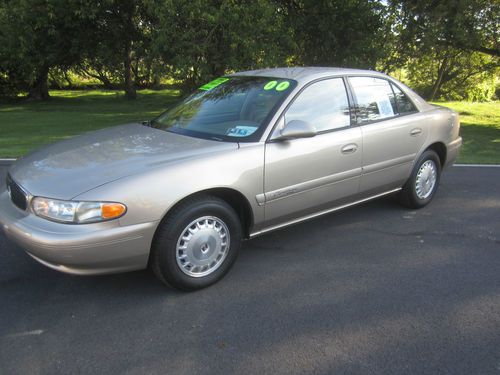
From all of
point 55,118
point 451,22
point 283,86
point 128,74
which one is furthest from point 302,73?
point 128,74

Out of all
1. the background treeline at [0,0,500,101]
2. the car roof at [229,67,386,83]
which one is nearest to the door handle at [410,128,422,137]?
the car roof at [229,67,386,83]

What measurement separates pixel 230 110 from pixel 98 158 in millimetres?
1291

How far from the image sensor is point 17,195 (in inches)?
130

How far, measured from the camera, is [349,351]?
2.75 meters

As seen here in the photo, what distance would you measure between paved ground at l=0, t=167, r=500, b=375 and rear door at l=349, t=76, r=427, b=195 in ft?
2.13

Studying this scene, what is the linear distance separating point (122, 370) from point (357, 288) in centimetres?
181

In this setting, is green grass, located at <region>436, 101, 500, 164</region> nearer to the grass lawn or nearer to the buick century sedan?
the grass lawn

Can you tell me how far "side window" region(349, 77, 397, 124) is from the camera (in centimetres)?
446

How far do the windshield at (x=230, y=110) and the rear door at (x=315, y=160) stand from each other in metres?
0.20

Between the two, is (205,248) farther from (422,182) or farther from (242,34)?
→ (242,34)

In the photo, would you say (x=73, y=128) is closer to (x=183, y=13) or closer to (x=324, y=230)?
(x=183, y=13)

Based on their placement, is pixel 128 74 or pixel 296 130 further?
pixel 128 74

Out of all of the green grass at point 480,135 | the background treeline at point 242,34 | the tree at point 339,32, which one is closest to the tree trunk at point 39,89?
the background treeline at point 242,34

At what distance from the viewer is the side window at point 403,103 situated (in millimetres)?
4918
